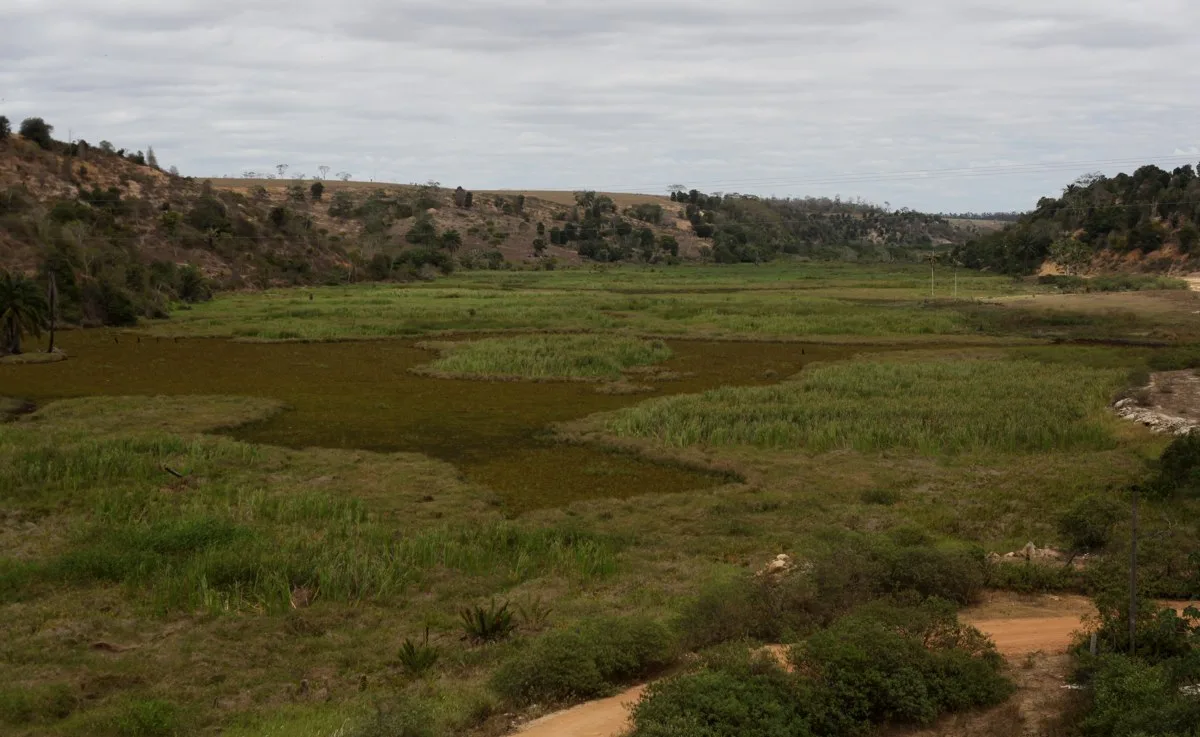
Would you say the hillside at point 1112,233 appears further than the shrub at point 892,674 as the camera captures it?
Yes

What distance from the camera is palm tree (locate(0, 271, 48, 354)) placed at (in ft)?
140

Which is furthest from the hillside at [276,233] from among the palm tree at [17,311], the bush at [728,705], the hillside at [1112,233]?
the bush at [728,705]

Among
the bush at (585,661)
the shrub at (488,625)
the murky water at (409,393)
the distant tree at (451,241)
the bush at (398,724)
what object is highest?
the distant tree at (451,241)

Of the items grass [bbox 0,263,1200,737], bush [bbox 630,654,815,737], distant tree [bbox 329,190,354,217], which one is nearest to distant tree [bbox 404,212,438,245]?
distant tree [bbox 329,190,354,217]

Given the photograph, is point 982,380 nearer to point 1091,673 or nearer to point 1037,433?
point 1037,433

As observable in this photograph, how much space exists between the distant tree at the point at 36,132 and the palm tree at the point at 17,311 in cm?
5322

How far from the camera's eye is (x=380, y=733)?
9883 millimetres

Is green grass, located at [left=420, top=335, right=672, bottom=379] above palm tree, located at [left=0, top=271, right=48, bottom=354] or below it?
below

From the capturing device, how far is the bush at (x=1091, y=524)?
57.3 ft

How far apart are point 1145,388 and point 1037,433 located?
846cm

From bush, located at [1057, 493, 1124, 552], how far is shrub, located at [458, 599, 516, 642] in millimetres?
9324

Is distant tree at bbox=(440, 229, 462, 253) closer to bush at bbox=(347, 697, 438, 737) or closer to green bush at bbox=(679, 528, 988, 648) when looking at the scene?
green bush at bbox=(679, 528, 988, 648)

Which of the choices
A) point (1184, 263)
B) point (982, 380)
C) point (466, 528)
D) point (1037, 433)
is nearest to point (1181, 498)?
point (1037, 433)

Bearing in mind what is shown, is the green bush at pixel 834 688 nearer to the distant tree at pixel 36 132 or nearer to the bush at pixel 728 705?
the bush at pixel 728 705
